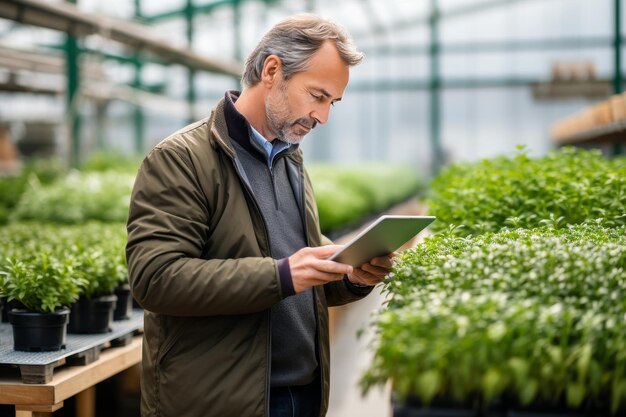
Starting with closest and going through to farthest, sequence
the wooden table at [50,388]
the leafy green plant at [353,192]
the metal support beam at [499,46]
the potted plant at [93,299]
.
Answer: the wooden table at [50,388]
the potted plant at [93,299]
the leafy green plant at [353,192]
the metal support beam at [499,46]

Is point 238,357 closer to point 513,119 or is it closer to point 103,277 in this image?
point 103,277

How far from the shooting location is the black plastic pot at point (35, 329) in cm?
256

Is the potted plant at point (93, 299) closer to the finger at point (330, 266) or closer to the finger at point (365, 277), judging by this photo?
the finger at point (365, 277)

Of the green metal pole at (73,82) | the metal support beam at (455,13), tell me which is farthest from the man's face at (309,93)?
the metal support beam at (455,13)

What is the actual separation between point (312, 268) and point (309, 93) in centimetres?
53

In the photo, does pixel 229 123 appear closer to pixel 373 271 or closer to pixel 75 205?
pixel 373 271

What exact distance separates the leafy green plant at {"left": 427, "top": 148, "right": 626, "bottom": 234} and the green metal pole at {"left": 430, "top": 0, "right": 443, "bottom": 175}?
13.0 m

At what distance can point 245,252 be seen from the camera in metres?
1.91

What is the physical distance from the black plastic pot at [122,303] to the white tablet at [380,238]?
5.25ft

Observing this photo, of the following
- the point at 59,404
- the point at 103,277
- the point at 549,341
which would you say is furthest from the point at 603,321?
the point at 103,277

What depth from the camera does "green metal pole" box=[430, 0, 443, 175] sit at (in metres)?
16.3

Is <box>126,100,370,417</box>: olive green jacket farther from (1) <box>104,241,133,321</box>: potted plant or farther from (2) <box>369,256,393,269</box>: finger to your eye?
(1) <box>104,241,133,321</box>: potted plant

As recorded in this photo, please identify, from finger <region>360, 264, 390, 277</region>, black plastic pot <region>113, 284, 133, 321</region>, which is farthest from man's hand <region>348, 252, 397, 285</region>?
black plastic pot <region>113, 284, 133, 321</region>

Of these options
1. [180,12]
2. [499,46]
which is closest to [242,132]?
[180,12]
